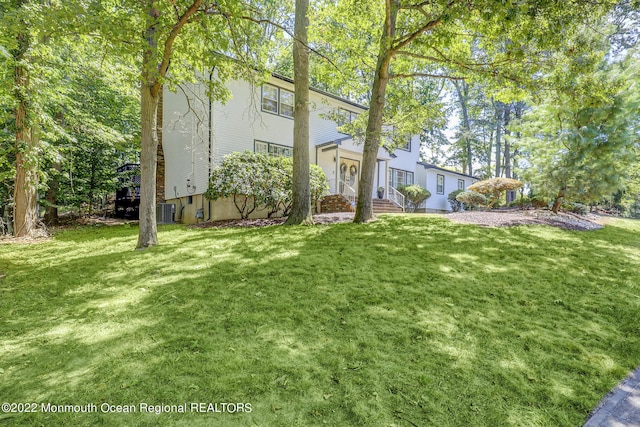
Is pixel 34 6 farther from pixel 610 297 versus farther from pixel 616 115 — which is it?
pixel 616 115

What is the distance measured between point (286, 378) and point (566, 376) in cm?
222

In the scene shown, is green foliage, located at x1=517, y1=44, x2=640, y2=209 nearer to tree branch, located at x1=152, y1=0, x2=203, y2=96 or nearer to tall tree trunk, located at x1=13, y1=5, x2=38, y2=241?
tree branch, located at x1=152, y1=0, x2=203, y2=96

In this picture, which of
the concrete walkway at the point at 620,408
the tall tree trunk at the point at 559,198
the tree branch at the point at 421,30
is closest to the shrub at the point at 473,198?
the tall tree trunk at the point at 559,198

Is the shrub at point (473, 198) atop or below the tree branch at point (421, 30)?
below

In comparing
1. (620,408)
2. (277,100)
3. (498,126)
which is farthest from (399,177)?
(620,408)

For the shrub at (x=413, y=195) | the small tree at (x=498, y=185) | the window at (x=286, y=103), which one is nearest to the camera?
the window at (x=286, y=103)

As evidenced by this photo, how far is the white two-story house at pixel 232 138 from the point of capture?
42.4 feet

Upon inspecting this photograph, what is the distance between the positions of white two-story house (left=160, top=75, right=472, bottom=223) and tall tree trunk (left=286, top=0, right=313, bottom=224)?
70.6 inches

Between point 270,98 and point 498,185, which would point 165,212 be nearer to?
point 270,98

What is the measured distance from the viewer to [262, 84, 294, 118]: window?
1431 cm

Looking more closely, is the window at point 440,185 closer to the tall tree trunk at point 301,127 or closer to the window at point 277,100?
the window at point 277,100

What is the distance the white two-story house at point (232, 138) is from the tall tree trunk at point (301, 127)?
5.88 ft

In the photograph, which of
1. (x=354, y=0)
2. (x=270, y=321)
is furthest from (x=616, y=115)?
(x=270, y=321)

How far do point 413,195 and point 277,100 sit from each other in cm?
1092
